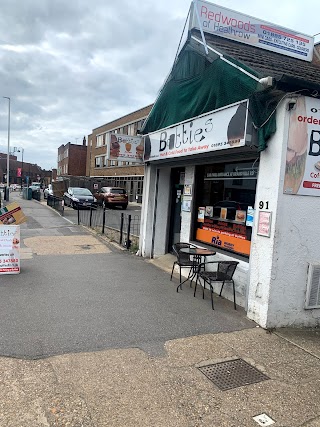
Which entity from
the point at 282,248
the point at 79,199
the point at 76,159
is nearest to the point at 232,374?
the point at 282,248

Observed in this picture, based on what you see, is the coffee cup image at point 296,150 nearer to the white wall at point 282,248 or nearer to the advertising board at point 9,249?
the white wall at point 282,248

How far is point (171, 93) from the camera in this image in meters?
7.51

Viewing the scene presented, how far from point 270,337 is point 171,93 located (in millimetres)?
5368

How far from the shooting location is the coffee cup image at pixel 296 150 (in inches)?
182

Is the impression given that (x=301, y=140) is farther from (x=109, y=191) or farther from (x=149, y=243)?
(x=109, y=191)

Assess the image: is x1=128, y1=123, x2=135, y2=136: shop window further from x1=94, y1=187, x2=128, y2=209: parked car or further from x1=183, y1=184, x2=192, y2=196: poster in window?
x1=183, y1=184, x2=192, y2=196: poster in window

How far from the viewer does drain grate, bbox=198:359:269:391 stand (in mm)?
3362

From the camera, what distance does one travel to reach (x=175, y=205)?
8.96 metres

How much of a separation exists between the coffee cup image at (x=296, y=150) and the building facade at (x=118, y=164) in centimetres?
2239

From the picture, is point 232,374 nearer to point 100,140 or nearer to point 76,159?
point 100,140

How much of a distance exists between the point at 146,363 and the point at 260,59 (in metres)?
5.73

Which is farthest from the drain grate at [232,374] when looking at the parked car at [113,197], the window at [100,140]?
the window at [100,140]

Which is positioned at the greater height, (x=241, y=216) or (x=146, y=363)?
(x=241, y=216)

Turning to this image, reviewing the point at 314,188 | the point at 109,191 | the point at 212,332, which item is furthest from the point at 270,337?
the point at 109,191
